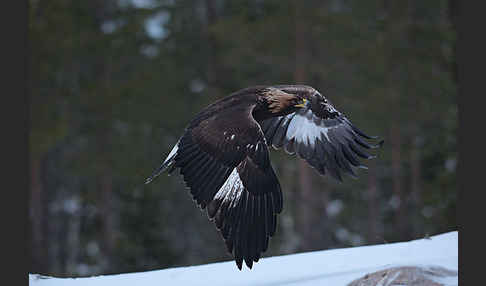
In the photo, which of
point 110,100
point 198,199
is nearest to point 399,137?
point 110,100

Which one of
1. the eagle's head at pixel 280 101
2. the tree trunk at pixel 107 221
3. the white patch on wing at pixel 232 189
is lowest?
the tree trunk at pixel 107 221

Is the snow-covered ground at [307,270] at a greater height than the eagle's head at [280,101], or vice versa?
the eagle's head at [280,101]

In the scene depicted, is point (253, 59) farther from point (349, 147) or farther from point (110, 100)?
point (349, 147)

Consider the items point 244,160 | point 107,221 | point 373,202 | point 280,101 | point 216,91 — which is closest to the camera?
point 244,160

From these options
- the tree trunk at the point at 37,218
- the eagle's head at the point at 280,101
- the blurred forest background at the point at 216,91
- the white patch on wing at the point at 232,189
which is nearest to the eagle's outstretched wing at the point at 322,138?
the eagle's head at the point at 280,101

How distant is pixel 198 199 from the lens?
4.71m

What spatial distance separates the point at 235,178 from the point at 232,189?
112mm

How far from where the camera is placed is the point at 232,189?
4.78 metres

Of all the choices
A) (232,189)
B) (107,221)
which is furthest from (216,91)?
(232,189)

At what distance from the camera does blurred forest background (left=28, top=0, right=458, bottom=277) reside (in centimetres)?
1309

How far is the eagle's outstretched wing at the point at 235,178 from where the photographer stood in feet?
15.0

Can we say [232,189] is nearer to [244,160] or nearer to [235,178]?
[235,178]

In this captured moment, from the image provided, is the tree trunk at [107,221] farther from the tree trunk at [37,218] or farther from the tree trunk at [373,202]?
the tree trunk at [373,202]

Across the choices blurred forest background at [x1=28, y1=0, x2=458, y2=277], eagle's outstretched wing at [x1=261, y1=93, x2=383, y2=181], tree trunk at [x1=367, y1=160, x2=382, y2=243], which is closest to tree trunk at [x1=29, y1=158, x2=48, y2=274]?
blurred forest background at [x1=28, y1=0, x2=458, y2=277]
